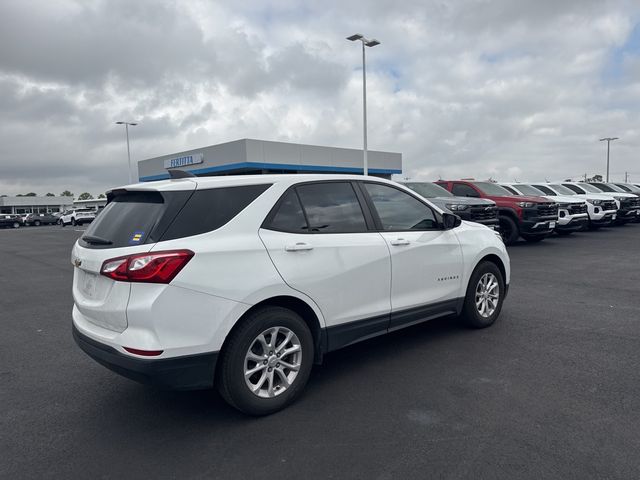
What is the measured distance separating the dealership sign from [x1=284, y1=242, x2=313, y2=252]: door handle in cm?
3434

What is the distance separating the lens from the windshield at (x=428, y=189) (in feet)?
44.4

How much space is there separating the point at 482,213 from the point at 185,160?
98.7 feet

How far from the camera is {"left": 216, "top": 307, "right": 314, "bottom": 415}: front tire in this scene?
3289 mm

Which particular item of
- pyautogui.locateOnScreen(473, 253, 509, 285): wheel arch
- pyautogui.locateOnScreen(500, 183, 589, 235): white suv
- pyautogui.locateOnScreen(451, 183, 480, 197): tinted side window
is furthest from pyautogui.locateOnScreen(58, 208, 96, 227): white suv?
pyautogui.locateOnScreen(473, 253, 509, 285): wheel arch

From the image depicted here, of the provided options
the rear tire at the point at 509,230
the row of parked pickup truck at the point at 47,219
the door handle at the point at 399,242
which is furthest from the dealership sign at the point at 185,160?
the door handle at the point at 399,242

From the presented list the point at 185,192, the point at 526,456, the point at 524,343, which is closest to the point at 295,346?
the point at 185,192

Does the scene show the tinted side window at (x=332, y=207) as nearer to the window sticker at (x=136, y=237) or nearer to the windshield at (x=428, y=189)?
the window sticker at (x=136, y=237)

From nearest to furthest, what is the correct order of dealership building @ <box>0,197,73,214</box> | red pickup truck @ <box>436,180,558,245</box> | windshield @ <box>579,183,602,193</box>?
red pickup truck @ <box>436,180,558,245</box> → windshield @ <box>579,183,602,193</box> → dealership building @ <box>0,197,73,214</box>

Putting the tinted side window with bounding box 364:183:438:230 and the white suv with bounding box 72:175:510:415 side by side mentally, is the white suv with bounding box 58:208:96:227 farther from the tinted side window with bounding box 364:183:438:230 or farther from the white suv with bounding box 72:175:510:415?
the white suv with bounding box 72:175:510:415

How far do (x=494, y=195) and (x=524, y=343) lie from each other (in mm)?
9956

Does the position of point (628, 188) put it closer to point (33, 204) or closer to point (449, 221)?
point (449, 221)

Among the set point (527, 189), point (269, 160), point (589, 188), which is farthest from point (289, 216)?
point (269, 160)

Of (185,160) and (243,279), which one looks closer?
(243,279)

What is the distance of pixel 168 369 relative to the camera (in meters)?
3.07
